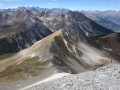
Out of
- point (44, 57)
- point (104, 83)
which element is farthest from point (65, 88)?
point (44, 57)

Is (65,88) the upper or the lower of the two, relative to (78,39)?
upper

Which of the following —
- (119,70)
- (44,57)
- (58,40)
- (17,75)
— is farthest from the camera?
(58,40)

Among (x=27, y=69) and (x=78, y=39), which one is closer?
(x=27, y=69)

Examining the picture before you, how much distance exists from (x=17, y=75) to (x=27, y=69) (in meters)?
6.78

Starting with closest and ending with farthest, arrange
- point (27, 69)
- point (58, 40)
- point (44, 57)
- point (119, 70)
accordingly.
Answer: point (119, 70) → point (27, 69) → point (44, 57) → point (58, 40)

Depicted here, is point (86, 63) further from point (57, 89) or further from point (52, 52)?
point (57, 89)

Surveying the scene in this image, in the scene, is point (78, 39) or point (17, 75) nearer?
point (17, 75)

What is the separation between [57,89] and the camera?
153ft

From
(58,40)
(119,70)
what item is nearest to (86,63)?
(58,40)

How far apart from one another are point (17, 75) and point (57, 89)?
50689 mm

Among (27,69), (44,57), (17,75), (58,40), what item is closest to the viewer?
(17,75)

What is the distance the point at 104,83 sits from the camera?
44.5 metres

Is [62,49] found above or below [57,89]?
below

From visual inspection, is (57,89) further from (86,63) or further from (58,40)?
(58,40)
